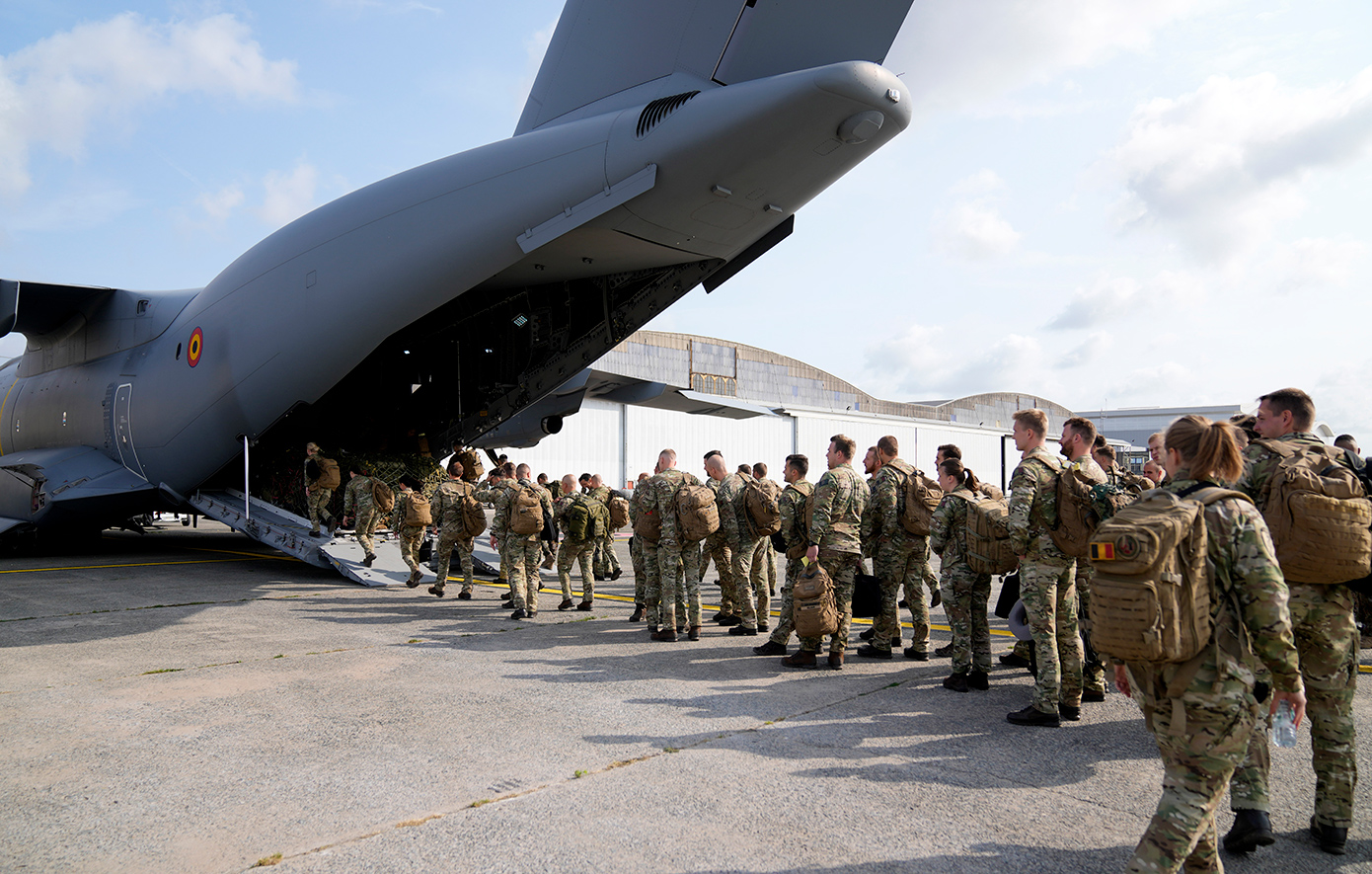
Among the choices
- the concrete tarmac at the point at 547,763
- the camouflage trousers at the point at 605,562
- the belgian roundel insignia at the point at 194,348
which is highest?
the belgian roundel insignia at the point at 194,348

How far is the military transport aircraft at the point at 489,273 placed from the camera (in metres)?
6.54

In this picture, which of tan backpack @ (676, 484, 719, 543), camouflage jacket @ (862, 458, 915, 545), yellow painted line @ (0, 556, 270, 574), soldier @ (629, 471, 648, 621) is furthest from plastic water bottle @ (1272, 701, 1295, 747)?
yellow painted line @ (0, 556, 270, 574)

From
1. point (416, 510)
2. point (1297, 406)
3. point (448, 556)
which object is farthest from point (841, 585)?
point (416, 510)

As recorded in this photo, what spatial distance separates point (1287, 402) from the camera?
358 cm

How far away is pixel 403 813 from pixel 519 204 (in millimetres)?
5582

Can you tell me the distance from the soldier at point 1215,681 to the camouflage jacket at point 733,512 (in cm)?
450

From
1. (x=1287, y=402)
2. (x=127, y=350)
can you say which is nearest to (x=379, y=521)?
(x=127, y=350)

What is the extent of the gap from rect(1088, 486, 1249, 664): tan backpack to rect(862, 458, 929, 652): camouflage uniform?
387 cm

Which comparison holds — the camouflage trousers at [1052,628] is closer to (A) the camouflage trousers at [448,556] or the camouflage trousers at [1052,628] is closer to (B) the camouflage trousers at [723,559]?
(B) the camouflage trousers at [723,559]

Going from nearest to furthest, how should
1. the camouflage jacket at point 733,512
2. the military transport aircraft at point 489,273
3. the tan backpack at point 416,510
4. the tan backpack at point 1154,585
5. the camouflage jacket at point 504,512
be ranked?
the tan backpack at point 1154,585 < the military transport aircraft at point 489,273 < the camouflage jacket at point 733,512 < the camouflage jacket at point 504,512 < the tan backpack at point 416,510

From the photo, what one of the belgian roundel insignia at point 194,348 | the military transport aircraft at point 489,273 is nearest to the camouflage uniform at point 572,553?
the military transport aircraft at point 489,273

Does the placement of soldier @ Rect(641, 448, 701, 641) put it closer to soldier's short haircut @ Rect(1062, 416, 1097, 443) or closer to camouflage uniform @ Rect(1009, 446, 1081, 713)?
camouflage uniform @ Rect(1009, 446, 1081, 713)

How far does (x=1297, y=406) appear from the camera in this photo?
3.55 metres

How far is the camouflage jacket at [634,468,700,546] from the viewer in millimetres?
6930
